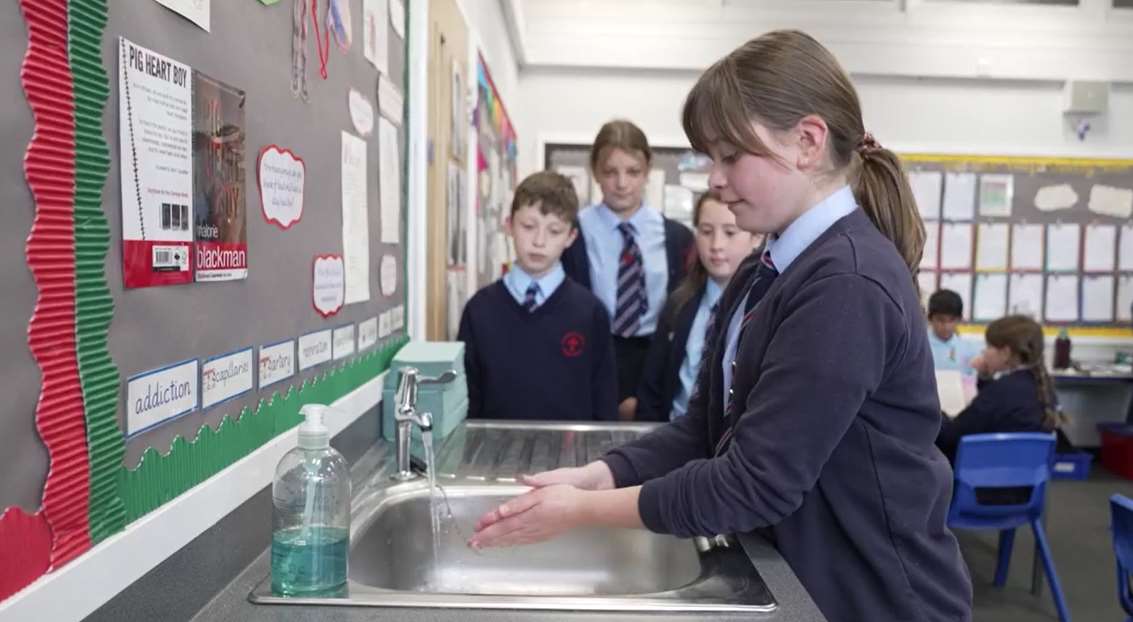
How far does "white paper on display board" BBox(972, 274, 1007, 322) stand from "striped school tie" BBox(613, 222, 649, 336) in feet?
11.4

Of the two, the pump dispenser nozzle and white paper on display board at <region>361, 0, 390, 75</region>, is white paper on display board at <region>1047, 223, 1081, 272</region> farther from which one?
the pump dispenser nozzle

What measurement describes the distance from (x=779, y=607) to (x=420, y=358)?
2.86ft

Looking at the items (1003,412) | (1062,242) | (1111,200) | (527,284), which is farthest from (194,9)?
(1111,200)

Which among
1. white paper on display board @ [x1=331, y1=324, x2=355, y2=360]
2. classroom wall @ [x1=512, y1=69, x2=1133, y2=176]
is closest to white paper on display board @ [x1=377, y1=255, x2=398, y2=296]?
white paper on display board @ [x1=331, y1=324, x2=355, y2=360]

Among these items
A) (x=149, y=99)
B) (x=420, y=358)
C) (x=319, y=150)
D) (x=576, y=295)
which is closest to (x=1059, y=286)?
(x=576, y=295)

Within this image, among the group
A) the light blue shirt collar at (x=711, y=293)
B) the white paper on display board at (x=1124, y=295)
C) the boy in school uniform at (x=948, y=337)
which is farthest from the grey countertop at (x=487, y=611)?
the white paper on display board at (x=1124, y=295)

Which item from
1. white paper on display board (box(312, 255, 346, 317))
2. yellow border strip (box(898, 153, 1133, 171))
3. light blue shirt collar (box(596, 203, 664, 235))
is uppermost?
yellow border strip (box(898, 153, 1133, 171))

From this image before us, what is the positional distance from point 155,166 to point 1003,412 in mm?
3006

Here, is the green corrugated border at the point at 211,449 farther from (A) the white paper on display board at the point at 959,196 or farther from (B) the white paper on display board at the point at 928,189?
(A) the white paper on display board at the point at 959,196

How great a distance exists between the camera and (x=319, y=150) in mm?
1144

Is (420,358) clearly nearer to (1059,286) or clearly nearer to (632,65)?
(632,65)

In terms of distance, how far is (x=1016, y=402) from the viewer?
3.01 meters

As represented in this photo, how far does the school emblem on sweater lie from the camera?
6.16ft

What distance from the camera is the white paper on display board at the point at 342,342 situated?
1.22m
